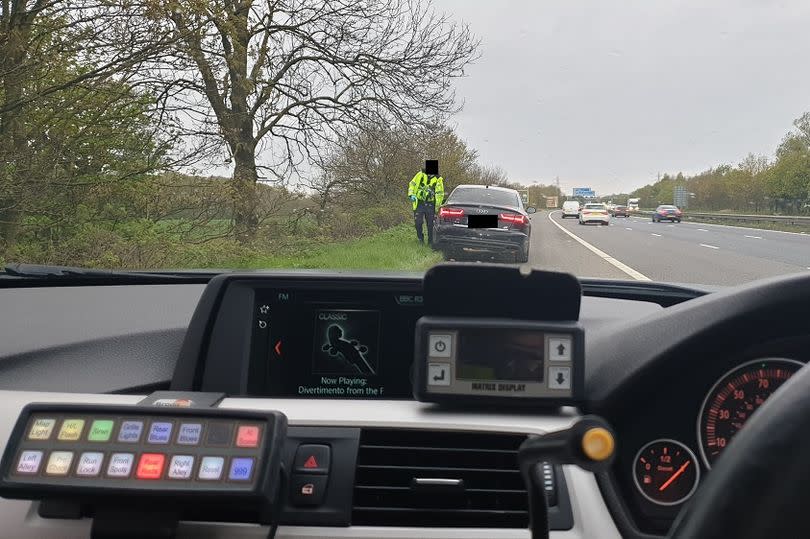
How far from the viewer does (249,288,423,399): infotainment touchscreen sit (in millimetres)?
3047

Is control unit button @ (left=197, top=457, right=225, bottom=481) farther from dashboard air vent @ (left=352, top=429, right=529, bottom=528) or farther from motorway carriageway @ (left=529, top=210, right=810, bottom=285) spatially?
motorway carriageway @ (left=529, top=210, right=810, bottom=285)

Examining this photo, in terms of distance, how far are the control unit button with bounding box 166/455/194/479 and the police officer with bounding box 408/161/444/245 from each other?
7131 mm

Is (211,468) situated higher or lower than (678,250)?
higher

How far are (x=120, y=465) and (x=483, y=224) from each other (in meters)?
6.42

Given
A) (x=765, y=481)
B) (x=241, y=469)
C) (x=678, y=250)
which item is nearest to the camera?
(x=765, y=481)

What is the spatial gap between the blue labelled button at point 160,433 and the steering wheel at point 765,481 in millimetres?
1252

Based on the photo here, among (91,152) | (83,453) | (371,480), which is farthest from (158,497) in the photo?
(91,152)

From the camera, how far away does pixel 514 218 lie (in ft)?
27.4

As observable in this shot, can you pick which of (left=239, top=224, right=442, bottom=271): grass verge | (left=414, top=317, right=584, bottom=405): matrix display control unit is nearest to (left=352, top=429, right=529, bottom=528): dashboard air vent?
(left=414, top=317, right=584, bottom=405): matrix display control unit

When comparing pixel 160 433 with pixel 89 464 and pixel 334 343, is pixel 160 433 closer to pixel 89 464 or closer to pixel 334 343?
pixel 89 464

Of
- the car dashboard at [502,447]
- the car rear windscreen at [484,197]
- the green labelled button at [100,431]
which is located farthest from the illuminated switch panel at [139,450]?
the car rear windscreen at [484,197]


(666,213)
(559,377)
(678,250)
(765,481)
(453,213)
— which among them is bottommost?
(678,250)

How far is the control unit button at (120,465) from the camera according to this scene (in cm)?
186

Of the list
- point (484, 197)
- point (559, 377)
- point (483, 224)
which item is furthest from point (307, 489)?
point (484, 197)
